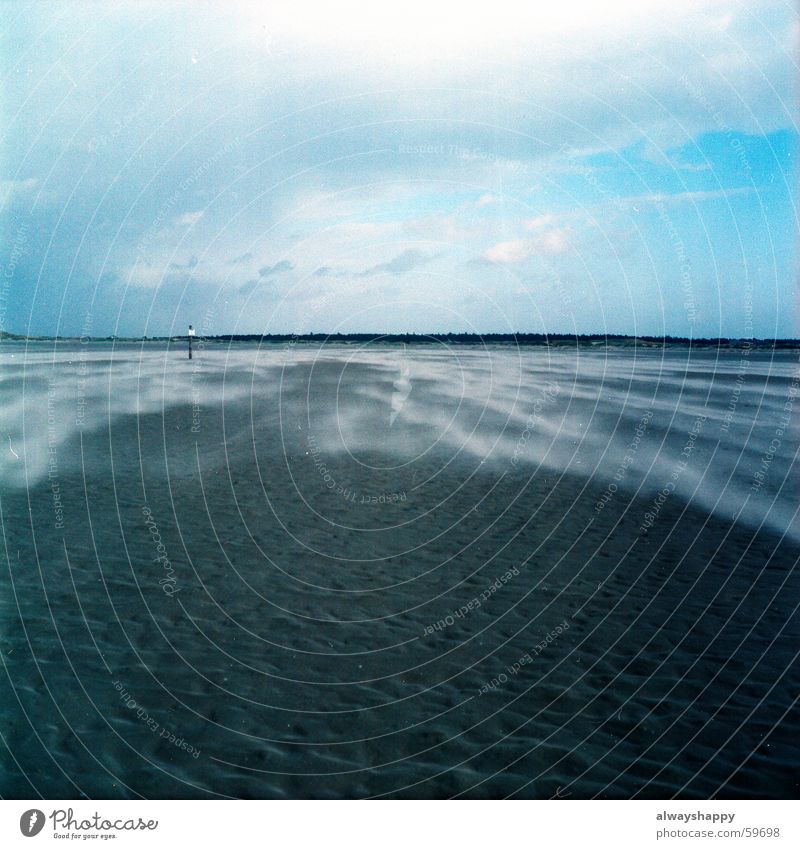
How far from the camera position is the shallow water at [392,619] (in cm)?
454

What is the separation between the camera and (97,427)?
50.7 ft

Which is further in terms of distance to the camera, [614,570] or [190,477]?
[190,477]

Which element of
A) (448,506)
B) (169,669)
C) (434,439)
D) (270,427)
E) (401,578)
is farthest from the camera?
(270,427)

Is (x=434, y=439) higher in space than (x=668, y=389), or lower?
lower

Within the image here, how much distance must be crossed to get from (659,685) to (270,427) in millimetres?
12030

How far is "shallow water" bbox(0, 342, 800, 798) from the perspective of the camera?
4539mm

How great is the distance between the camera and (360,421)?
16.9 m

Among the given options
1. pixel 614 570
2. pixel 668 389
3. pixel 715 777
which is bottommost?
pixel 715 777

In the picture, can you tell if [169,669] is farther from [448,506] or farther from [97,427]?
[97,427]

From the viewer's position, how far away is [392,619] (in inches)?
254

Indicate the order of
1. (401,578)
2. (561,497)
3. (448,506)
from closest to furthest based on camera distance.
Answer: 1. (401,578)
2. (448,506)
3. (561,497)

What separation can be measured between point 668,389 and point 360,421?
54.0 feet

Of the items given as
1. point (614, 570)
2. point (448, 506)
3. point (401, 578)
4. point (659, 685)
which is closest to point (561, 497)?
point (448, 506)

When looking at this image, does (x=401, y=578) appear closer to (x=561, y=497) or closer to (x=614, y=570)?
(x=614, y=570)
